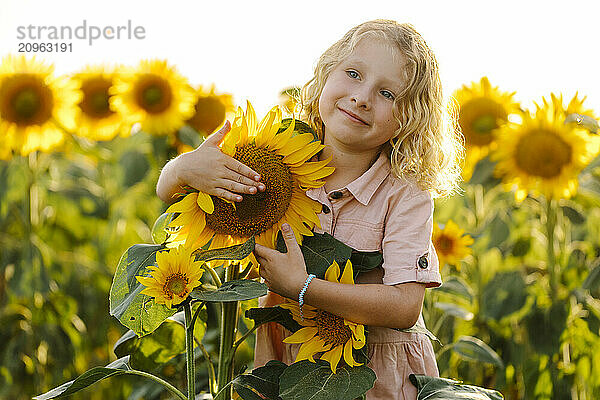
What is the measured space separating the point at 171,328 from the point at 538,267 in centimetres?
144

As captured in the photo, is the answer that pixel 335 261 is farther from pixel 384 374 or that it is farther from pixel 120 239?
pixel 120 239

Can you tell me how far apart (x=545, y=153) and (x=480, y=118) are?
25 centimetres

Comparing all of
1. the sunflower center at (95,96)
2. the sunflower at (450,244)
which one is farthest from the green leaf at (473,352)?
the sunflower center at (95,96)

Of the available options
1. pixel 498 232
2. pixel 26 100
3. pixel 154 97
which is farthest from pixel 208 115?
pixel 498 232

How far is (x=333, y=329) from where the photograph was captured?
110cm

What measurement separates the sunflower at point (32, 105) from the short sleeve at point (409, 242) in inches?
58.0

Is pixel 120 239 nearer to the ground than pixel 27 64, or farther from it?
nearer to the ground

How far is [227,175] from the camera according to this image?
3.42ft

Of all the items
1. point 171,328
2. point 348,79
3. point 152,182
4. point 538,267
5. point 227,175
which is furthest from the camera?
point 152,182

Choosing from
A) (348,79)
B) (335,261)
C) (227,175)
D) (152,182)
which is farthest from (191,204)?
(152,182)

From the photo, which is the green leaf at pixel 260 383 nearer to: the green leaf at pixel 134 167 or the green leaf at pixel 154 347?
the green leaf at pixel 154 347

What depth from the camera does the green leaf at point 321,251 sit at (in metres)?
1.10

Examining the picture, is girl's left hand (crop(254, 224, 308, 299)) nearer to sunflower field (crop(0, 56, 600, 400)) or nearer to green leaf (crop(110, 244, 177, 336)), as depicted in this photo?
green leaf (crop(110, 244, 177, 336))

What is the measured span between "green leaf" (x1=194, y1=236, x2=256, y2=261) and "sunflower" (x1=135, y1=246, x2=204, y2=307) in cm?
2
